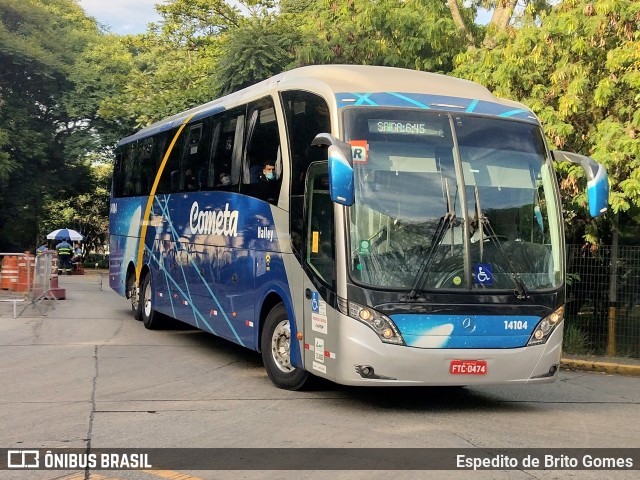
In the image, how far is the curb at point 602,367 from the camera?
45.5 feet

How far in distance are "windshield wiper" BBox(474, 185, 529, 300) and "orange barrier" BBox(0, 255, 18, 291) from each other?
15500mm

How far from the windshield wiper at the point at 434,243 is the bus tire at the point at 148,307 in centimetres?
833

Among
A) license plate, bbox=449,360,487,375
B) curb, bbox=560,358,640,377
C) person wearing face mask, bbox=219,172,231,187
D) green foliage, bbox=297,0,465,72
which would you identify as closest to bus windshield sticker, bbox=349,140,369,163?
license plate, bbox=449,360,487,375

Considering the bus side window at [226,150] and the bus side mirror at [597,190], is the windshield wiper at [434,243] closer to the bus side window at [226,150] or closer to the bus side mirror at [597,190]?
the bus side mirror at [597,190]

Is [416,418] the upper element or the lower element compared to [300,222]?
lower

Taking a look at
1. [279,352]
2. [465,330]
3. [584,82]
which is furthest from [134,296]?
[465,330]

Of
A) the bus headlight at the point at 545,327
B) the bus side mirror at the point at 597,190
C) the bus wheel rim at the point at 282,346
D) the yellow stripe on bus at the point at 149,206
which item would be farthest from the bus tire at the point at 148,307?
the bus side mirror at the point at 597,190

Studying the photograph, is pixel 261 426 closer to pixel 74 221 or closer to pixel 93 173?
pixel 93 173

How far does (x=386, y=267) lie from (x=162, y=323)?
8524 mm

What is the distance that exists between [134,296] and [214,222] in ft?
19.0

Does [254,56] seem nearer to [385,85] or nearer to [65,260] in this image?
[385,85]

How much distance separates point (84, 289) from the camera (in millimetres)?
28594

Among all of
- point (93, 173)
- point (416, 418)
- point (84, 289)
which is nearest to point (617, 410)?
point (416, 418)

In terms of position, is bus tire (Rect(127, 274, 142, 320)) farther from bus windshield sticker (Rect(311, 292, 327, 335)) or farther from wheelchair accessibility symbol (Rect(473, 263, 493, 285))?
wheelchair accessibility symbol (Rect(473, 263, 493, 285))
